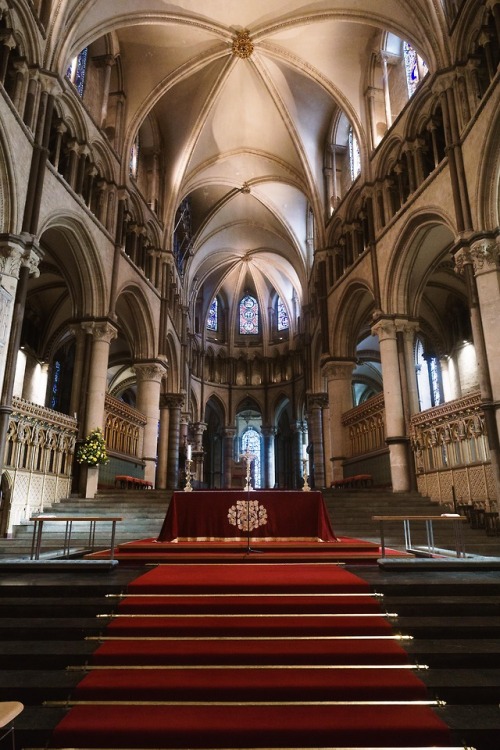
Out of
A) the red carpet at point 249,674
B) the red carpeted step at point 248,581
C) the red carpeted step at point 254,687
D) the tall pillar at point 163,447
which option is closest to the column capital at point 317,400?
the tall pillar at point 163,447

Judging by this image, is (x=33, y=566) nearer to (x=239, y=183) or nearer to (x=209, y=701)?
(x=209, y=701)

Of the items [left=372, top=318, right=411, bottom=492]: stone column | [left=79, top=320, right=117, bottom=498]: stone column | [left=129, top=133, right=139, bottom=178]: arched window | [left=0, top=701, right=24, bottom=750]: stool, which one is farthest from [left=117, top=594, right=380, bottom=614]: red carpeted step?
[left=129, top=133, right=139, bottom=178]: arched window

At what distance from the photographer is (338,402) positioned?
19.1m

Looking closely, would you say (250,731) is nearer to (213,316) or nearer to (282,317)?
(282,317)

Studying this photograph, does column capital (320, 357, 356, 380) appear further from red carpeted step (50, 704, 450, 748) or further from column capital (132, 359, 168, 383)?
red carpeted step (50, 704, 450, 748)

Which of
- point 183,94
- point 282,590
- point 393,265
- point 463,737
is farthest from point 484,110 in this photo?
point 183,94

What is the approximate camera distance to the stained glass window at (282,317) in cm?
3360

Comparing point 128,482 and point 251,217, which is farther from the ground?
point 251,217

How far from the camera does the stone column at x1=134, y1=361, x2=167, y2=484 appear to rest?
60.6 feet

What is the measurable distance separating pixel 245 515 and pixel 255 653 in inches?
149

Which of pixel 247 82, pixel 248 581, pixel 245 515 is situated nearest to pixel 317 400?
pixel 247 82

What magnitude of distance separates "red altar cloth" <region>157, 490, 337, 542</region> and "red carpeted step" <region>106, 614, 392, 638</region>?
10.8ft

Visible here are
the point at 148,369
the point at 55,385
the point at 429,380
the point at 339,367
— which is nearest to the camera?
the point at 148,369

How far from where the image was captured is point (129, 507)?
11.6 meters
